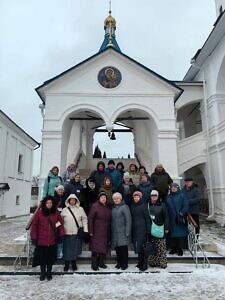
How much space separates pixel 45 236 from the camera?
5055mm

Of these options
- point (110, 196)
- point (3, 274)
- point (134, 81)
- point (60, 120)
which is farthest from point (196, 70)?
point (3, 274)

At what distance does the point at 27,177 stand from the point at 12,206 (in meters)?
3.72

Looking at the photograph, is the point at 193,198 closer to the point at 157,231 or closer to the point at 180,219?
the point at 180,219

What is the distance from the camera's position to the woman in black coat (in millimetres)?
5473

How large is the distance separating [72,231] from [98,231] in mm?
524

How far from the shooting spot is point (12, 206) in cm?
1895

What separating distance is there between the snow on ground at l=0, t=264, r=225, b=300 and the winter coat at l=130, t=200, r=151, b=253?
0.59 metres

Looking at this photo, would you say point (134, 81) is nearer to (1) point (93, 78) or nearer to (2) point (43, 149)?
(1) point (93, 78)

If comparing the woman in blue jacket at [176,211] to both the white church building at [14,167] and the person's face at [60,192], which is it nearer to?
the person's face at [60,192]

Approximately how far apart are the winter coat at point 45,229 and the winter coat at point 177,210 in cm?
246

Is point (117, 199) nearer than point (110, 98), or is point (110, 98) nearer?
point (117, 199)

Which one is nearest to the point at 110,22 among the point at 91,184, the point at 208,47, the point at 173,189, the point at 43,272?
the point at 208,47

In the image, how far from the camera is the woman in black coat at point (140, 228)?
547 cm

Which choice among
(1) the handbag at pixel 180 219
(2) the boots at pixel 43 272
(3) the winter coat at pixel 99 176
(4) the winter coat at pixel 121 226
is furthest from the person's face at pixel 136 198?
(2) the boots at pixel 43 272
